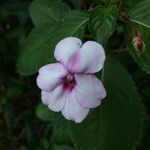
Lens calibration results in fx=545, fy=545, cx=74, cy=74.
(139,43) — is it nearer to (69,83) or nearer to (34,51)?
(69,83)

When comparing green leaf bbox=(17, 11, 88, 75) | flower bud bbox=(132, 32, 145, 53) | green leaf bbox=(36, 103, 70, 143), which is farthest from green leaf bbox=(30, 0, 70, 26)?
flower bud bbox=(132, 32, 145, 53)

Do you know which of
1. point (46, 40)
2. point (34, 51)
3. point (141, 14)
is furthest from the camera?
point (34, 51)

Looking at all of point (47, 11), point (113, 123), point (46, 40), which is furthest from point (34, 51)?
point (113, 123)

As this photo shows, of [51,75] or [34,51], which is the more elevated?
[51,75]

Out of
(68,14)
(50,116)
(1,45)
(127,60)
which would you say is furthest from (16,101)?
(68,14)

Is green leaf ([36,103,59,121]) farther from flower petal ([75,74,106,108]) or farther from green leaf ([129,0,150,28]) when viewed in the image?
flower petal ([75,74,106,108])

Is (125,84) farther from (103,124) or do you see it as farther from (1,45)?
(1,45)
